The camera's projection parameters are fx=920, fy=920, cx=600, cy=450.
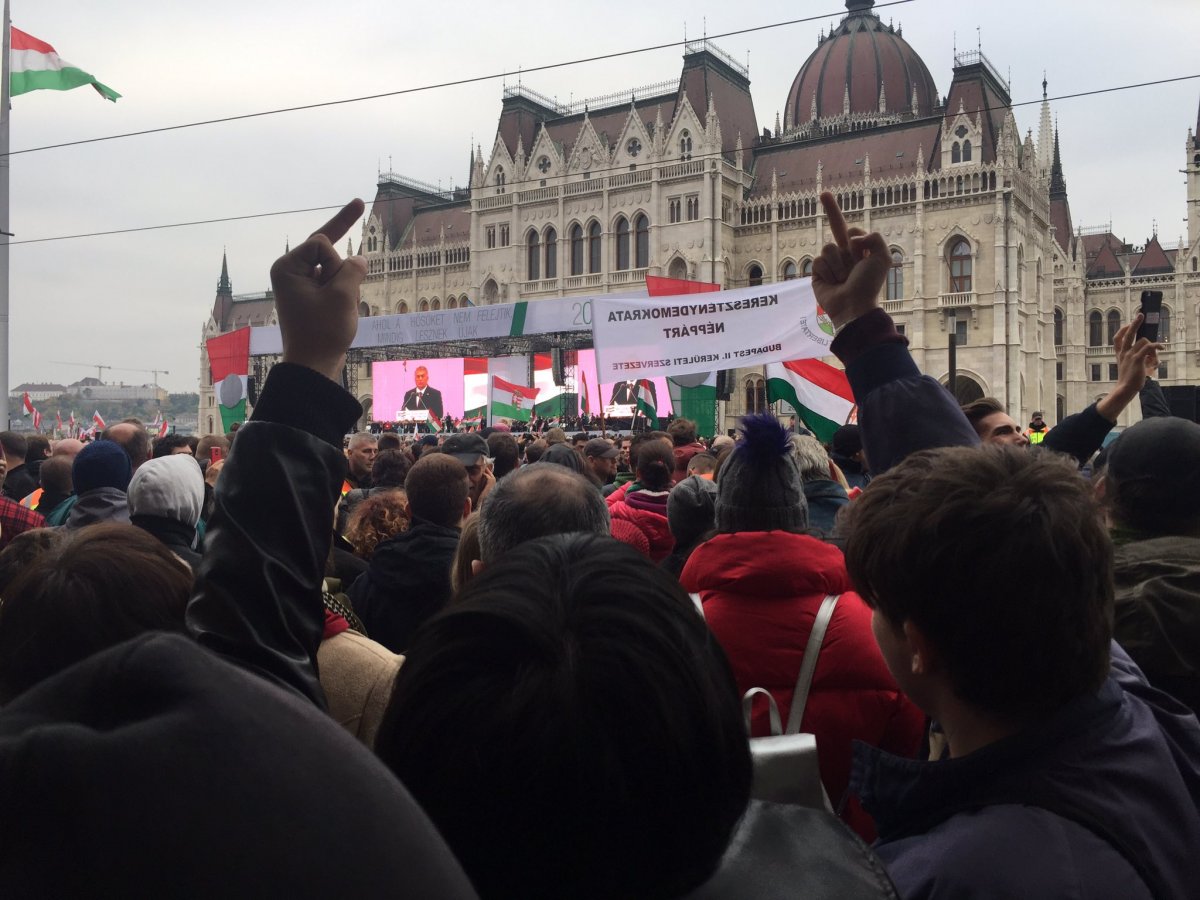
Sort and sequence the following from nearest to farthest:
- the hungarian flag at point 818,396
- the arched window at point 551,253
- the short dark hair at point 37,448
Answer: the short dark hair at point 37,448 < the hungarian flag at point 818,396 < the arched window at point 551,253

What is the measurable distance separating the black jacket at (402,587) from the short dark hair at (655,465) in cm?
173

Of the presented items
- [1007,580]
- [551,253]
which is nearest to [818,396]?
[1007,580]

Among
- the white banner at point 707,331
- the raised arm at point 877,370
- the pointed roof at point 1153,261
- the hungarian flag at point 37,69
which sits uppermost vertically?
the pointed roof at point 1153,261

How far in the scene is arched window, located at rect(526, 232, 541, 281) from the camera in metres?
44.5

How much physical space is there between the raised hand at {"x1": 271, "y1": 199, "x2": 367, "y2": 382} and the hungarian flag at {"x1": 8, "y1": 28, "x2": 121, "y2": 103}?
10997 mm

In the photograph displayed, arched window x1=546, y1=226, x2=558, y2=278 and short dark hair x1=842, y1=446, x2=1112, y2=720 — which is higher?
arched window x1=546, y1=226, x2=558, y2=278

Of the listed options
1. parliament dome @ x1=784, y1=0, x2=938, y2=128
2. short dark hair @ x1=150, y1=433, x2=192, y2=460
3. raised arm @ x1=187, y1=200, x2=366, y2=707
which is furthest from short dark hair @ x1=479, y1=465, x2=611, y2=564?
parliament dome @ x1=784, y1=0, x2=938, y2=128

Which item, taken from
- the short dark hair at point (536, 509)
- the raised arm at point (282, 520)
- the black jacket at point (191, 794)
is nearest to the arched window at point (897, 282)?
the short dark hair at point (536, 509)

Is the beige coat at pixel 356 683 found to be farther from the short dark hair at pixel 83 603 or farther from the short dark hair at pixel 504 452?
the short dark hair at pixel 504 452

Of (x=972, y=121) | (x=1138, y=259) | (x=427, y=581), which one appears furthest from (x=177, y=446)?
(x=1138, y=259)

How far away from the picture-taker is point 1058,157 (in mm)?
55312

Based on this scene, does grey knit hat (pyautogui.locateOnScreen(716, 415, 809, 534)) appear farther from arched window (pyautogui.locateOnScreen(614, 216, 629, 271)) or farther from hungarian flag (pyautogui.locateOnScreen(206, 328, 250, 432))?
arched window (pyautogui.locateOnScreen(614, 216, 629, 271))

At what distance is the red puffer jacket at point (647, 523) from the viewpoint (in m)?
4.19

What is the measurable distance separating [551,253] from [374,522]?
4154cm
